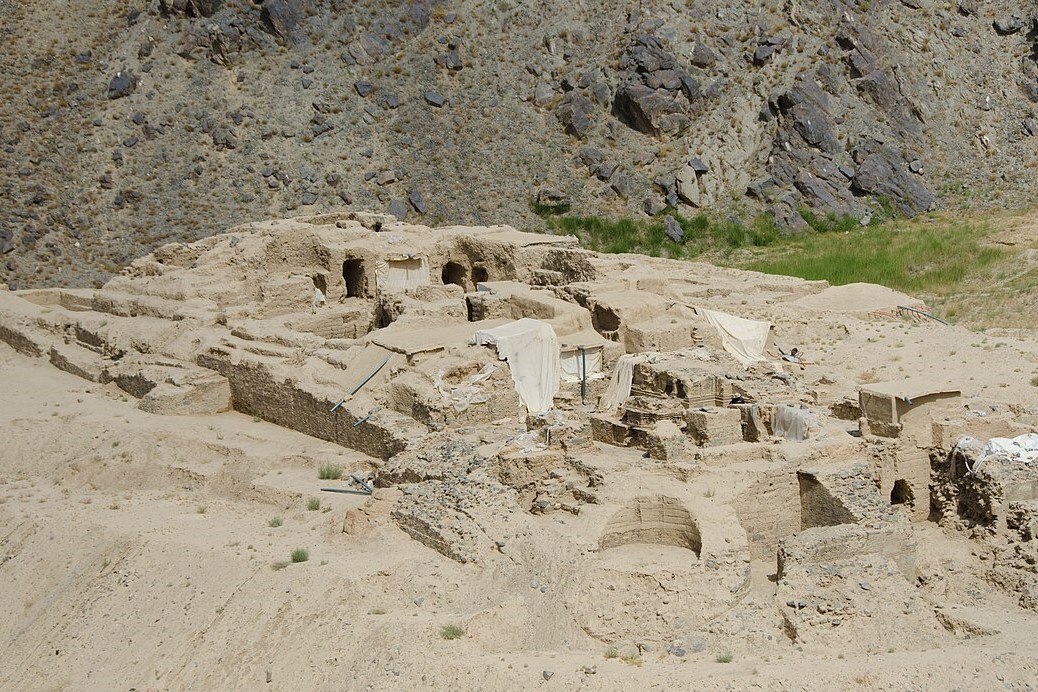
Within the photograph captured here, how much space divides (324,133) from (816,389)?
2771cm

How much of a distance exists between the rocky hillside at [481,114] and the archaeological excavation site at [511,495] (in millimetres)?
15182

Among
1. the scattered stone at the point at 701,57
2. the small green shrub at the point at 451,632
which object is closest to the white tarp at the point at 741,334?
the small green shrub at the point at 451,632

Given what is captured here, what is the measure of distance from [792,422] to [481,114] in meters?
29.8

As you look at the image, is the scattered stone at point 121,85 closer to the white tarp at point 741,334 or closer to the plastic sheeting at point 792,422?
the white tarp at point 741,334

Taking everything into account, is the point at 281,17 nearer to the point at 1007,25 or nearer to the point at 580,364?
the point at 580,364

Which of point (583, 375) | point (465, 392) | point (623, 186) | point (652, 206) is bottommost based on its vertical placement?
point (465, 392)

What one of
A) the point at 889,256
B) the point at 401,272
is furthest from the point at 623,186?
the point at 401,272

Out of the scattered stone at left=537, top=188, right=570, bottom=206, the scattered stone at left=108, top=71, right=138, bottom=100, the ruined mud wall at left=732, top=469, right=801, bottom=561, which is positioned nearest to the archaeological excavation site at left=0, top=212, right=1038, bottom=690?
the ruined mud wall at left=732, top=469, right=801, bottom=561

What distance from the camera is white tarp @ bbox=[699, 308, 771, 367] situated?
2709 cm

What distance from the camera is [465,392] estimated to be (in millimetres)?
22234

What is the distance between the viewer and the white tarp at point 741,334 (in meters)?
27.1

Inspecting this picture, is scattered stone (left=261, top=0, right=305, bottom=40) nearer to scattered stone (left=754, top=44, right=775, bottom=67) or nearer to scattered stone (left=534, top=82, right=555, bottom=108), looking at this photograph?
scattered stone (left=534, top=82, right=555, bottom=108)

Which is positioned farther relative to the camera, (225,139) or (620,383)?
(225,139)

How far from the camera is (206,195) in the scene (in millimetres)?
43656
